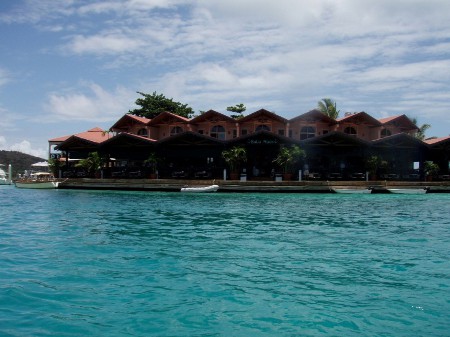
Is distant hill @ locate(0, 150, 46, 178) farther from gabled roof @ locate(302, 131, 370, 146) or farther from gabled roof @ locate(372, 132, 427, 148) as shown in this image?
gabled roof @ locate(372, 132, 427, 148)

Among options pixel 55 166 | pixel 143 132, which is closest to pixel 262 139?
pixel 143 132

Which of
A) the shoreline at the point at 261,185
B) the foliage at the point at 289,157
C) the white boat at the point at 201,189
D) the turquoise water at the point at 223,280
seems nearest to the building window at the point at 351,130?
the foliage at the point at 289,157

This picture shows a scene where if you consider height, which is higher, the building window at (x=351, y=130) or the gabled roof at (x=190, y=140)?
the building window at (x=351, y=130)

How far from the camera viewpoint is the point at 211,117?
3875 centimetres

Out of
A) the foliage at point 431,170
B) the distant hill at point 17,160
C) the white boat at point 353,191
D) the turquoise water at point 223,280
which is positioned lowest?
the turquoise water at point 223,280

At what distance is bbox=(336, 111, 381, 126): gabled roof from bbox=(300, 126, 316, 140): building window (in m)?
2.37

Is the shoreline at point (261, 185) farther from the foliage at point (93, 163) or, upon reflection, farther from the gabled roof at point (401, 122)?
the gabled roof at point (401, 122)

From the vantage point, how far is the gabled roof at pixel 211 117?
125ft

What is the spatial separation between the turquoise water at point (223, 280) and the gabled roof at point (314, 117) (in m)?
25.3

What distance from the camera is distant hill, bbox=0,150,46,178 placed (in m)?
62.4

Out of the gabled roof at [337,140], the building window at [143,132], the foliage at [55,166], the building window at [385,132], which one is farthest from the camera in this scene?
the building window at [143,132]

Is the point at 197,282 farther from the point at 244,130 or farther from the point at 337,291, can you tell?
the point at 244,130

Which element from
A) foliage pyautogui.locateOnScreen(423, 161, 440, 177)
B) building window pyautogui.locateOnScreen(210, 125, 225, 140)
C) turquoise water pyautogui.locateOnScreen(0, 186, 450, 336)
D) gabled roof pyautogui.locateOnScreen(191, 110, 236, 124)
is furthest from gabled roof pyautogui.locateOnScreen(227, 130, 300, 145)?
turquoise water pyautogui.locateOnScreen(0, 186, 450, 336)

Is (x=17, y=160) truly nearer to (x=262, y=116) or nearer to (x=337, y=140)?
(x=262, y=116)
